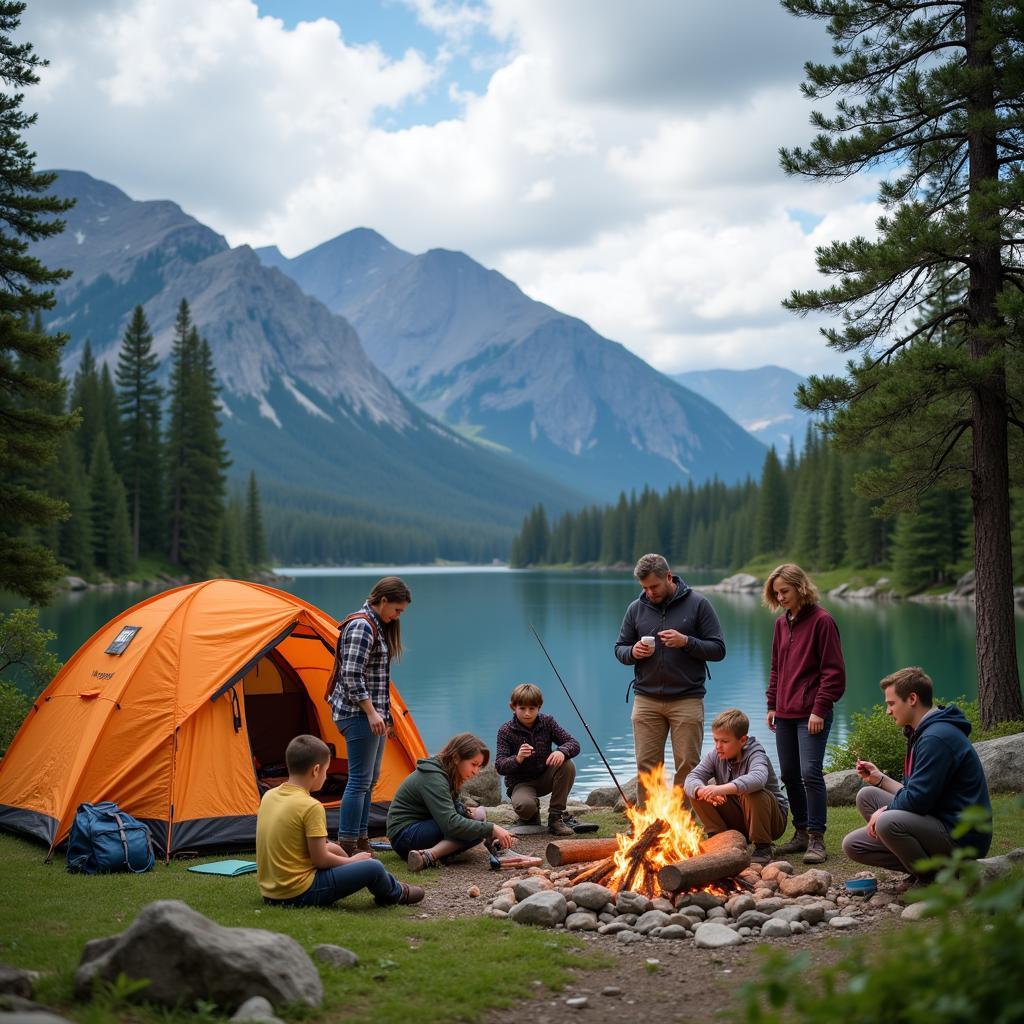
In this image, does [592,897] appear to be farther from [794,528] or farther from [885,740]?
[794,528]

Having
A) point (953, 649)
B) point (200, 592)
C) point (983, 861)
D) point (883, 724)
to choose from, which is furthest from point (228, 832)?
point (953, 649)

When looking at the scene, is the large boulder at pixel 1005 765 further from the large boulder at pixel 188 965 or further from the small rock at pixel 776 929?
the large boulder at pixel 188 965

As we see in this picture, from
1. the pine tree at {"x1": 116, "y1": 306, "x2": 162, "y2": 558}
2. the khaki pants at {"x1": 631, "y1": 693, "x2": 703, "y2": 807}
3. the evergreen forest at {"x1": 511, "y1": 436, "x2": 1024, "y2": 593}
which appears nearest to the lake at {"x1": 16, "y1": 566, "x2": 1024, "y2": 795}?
the evergreen forest at {"x1": 511, "y1": 436, "x2": 1024, "y2": 593}

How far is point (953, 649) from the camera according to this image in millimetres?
33625

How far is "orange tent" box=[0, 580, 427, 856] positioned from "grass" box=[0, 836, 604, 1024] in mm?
1073

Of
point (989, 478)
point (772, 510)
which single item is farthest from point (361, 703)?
point (772, 510)

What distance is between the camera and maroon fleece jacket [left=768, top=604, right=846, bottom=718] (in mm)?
8562

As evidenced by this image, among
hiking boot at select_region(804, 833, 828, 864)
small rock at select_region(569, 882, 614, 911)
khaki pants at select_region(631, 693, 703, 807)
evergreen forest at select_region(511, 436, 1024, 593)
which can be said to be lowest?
hiking boot at select_region(804, 833, 828, 864)

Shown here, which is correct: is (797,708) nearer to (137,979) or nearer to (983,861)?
(983,861)

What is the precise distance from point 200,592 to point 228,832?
2557mm

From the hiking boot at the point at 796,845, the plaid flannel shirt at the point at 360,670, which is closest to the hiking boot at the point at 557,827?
the hiking boot at the point at 796,845

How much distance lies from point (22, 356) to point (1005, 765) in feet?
43.6

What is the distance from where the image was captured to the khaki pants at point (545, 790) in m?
10.3

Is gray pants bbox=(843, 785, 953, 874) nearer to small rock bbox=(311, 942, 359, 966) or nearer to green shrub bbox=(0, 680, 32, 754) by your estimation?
small rock bbox=(311, 942, 359, 966)
